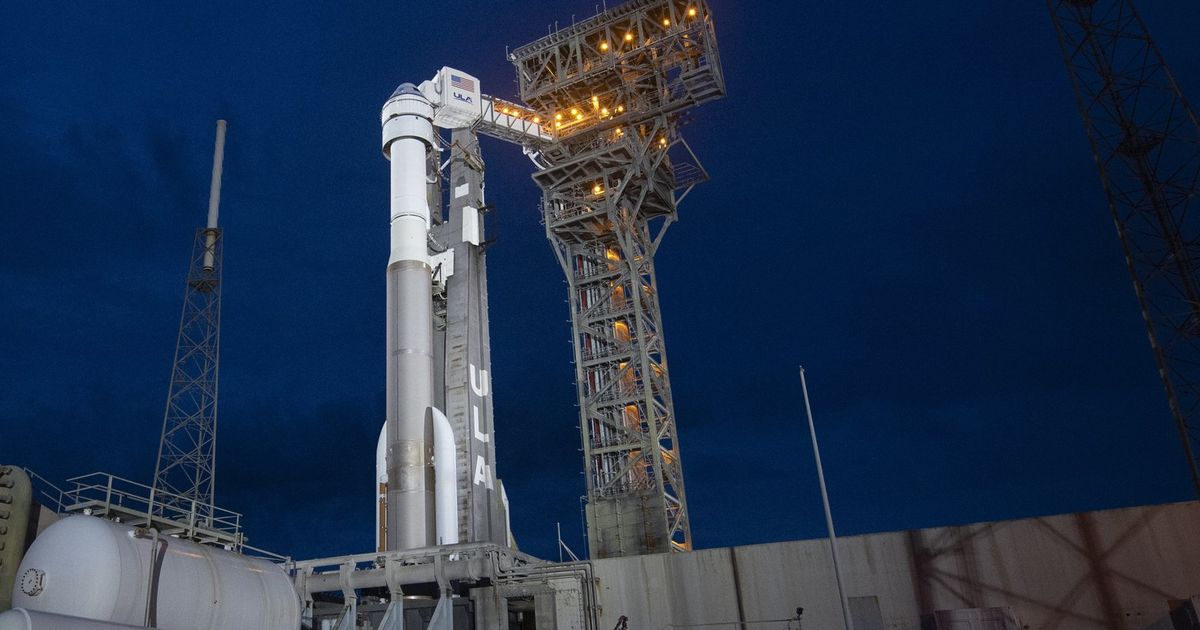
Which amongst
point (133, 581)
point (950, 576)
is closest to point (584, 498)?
point (950, 576)

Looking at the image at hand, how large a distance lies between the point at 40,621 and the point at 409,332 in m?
21.0

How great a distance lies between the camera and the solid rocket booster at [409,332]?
32938mm

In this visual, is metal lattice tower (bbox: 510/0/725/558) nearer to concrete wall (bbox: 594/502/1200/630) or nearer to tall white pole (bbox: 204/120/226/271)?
concrete wall (bbox: 594/502/1200/630)

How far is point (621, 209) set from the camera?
158ft

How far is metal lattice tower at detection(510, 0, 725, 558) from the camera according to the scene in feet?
147

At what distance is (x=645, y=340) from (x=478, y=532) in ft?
51.5

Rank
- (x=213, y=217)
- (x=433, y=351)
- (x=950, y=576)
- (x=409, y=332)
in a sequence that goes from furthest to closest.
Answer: (x=213, y=217), (x=433, y=351), (x=409, y=332), (x=950, y=576)

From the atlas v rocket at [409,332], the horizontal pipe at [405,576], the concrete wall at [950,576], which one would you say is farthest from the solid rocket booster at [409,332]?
the concrete wall at [950,576]

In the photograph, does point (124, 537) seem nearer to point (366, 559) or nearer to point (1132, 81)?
point (366, 559)

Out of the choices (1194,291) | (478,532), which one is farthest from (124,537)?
(1194,291)

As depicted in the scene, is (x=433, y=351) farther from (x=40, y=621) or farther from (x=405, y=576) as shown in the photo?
(x=40, y=621)

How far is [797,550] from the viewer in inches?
1188

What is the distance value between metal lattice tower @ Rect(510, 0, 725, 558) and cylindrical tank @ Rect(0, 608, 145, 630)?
30133 mm

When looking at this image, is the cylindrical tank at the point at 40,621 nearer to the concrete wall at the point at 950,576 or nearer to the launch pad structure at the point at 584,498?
the launch pad structure at the point at 584,498
